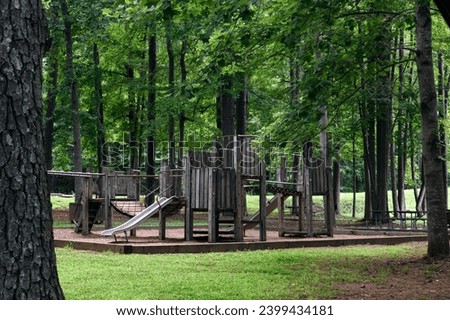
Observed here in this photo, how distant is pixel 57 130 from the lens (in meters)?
32.8

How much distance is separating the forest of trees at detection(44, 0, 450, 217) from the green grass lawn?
7.42 feet

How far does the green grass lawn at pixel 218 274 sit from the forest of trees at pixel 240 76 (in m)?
2.26

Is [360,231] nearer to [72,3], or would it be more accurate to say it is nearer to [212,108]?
[72,3]

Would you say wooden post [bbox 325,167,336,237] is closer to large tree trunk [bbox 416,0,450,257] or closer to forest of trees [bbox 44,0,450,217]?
forest of trees [bbox 44,0,450,217]

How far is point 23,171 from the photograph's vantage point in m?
5.57

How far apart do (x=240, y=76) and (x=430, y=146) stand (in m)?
14.1

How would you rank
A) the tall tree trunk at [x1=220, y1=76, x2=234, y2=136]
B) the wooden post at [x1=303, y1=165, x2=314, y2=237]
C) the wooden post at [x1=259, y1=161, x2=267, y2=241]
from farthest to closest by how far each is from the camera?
the tall tree trunk at [x1=220, y1=76, x2=234, y2=136]
the wooden post at [x1=303, y1=165, x2=314, y2=237]
the wooden post at [x1=259, y1=161, x2=267, y2=241]

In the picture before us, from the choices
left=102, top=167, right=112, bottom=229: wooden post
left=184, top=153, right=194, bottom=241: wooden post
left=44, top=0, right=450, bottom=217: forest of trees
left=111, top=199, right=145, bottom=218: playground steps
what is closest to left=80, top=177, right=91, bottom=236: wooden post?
left=102, top=167, right=112, bottom=229: wooden post

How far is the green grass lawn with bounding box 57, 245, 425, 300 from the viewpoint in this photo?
9.13 metres


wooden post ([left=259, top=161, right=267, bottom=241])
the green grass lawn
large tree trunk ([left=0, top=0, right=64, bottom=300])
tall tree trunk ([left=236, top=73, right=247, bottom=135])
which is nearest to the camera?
large tree trunk ([left=0, top=0, right=64, bottom=300])

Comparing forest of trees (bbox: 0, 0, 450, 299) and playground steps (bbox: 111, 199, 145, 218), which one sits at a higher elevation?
forest of trees (bbox: 0, 0, 450, 299)

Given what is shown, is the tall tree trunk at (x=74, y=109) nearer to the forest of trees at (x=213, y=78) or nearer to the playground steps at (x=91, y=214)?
the forest of trees at (x=213, y=78)

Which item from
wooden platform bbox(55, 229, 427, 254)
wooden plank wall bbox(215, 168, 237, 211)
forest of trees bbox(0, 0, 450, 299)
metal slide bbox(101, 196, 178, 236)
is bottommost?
wooden platform bbox(55, 229, 427, 254)

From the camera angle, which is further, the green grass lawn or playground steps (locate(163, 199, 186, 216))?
playground steps (locate(163, 199, 186, 216))
